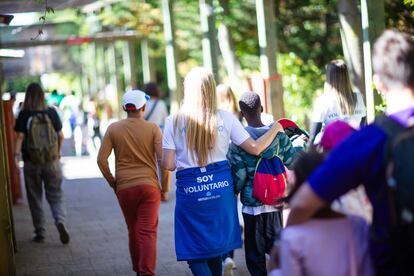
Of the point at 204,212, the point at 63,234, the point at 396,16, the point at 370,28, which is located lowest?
the point at 63,234

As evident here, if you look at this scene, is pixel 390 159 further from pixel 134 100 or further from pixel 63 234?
pixel 63 234

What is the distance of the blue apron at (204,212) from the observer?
6.43m

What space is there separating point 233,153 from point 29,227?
6.64 metres

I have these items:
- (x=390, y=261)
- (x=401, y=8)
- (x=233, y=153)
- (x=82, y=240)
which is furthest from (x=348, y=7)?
(x=390, y=261)

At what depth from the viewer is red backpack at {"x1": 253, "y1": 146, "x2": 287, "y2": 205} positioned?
22.5 feet

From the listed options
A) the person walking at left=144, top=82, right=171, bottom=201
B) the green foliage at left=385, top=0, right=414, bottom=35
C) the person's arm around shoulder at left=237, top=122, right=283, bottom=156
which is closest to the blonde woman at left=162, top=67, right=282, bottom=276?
the person's arm around shoulder at left=237, top=122, right=283, bottom=156

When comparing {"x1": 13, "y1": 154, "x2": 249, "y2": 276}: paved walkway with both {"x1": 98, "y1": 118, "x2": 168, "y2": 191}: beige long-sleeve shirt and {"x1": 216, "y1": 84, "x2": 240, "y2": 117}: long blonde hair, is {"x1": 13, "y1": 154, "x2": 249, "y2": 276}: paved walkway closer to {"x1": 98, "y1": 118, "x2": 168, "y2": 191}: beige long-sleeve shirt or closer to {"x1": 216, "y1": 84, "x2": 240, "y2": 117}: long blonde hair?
{"x1": 98, "y1": 118, "x2": 168, "y2": 191}: beige long-sleeve shirt

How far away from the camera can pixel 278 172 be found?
22.7ft

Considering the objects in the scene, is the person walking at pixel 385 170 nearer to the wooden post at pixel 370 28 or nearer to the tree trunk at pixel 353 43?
the wooden post at pixel 370 28

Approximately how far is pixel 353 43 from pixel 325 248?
29.2 ft

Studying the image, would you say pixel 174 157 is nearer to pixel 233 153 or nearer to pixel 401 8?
pixel 233 153

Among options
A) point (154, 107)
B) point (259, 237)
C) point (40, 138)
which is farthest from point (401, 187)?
point (154, 107)

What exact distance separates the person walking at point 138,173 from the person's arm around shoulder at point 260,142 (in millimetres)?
1127

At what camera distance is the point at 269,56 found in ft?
46.8
